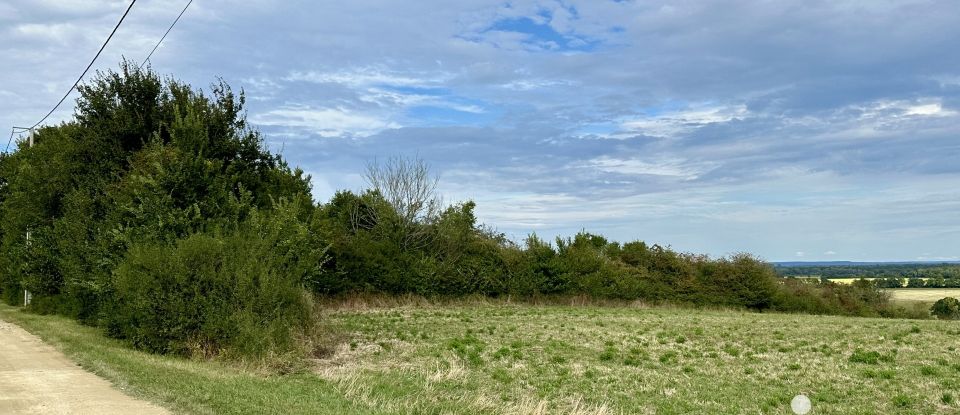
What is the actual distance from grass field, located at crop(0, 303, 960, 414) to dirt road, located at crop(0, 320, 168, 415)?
15.4 inches

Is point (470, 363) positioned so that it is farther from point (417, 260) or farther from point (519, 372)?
point (417, 260)

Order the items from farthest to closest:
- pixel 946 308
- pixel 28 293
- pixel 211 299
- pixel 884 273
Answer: pixel 884 273, pixel 946 308, pixel 28 293, pixel 211 299

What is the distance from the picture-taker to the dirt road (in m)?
9.62

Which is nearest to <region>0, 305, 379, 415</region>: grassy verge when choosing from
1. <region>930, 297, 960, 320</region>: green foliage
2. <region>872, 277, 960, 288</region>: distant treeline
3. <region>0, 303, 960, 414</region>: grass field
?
<region>0, 303, 960, 414</region>: grass field

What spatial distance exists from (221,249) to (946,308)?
161 feet

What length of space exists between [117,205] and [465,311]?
18.8 m

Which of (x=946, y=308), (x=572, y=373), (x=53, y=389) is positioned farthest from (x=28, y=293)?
(x=946, y=308)

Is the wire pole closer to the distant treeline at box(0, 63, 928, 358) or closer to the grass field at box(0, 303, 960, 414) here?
the distant treeline at box(0, 63, 928, 358)

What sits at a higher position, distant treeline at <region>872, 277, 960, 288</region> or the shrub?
the shrub

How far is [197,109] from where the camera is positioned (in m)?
21.7

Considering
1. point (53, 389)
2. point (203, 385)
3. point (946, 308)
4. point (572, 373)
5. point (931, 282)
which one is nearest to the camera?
point (53, 389)

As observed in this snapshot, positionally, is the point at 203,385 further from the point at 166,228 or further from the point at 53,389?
the point at 166,228

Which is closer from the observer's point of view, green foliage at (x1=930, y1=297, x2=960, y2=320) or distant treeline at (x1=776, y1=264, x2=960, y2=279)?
green foliage at (x1=930, y1=297, x2=960, y2=320)

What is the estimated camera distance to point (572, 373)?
1466 centimetres
